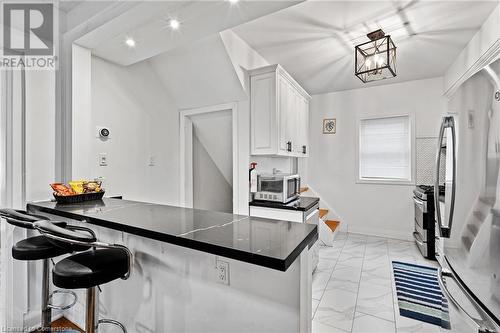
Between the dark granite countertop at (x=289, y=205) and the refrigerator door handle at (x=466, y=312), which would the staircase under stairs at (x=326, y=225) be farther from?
the refrigerator door handle at (x=466, y=312)

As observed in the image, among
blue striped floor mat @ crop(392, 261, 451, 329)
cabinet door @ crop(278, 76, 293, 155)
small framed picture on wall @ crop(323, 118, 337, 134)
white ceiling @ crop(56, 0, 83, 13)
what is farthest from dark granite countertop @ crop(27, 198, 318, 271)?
small framed picture on wall @ crop(323, 118, 337, 134)

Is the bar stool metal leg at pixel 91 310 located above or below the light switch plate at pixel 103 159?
below

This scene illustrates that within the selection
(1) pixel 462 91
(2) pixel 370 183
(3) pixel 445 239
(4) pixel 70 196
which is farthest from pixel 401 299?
(4) pixel 70 196

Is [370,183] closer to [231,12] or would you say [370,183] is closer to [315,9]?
[315,9]

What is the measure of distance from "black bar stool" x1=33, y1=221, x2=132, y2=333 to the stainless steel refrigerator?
1.66 metres

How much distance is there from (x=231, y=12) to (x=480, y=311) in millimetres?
2150

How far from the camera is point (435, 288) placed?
8.34 ft

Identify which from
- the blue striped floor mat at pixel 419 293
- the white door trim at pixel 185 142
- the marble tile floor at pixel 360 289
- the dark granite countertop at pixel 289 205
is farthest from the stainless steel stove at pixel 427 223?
the white door trim at pixel 185 142

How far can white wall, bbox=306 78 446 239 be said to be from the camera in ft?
13.2

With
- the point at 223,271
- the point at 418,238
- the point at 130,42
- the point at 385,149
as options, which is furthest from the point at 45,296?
Answer: the point at 385,149

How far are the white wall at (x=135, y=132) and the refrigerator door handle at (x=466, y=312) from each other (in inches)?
107

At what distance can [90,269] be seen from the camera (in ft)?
3.65

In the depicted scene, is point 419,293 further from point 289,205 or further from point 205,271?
point 205,271

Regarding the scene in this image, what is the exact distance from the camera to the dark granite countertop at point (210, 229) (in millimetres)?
913
